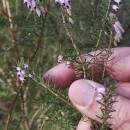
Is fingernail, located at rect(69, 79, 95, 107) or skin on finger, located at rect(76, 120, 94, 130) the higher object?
fingernail, located at rect(69, 79, 95, 107)

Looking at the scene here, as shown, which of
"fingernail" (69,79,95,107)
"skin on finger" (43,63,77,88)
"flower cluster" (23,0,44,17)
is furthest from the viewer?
"skin on finger" (43,63,77,88)

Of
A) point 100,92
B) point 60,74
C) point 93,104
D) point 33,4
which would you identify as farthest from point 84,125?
point 33,4

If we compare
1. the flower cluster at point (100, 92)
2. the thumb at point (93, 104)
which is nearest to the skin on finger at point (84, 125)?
the thumb at point (93, 104)

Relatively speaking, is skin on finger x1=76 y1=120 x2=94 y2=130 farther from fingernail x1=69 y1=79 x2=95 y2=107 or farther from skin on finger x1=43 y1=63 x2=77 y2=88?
skin on finger x1=43 y1=63 x2=77 y2=88

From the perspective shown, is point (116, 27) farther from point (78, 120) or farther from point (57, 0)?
point (78, 120)

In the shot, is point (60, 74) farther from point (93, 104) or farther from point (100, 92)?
point (100, 92)

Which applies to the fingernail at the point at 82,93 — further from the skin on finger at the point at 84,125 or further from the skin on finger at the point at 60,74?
the skin on finger at the point at 60,74

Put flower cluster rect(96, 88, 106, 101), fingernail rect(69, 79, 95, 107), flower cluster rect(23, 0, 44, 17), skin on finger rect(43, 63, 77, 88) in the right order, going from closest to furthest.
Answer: flower cluster rect(96, 88, 106, 101)
fingernail rect(69, 79, 95, 107)
flower cluster rect(23, 0, 44, 17)
skin on finger rect(43, 63, 77, 88)

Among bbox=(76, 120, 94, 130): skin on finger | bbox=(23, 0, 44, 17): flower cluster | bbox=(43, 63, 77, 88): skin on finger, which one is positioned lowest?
bbox=(76, 120, 94, 130): skin on finger

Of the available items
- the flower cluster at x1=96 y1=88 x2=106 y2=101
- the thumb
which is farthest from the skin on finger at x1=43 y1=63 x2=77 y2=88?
the flower cluster at x1=96 y1=88 x2=106 y2=101

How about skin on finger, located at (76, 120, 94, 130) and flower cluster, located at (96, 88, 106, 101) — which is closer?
flower cluster, located at (96, 88, 106, 101)
